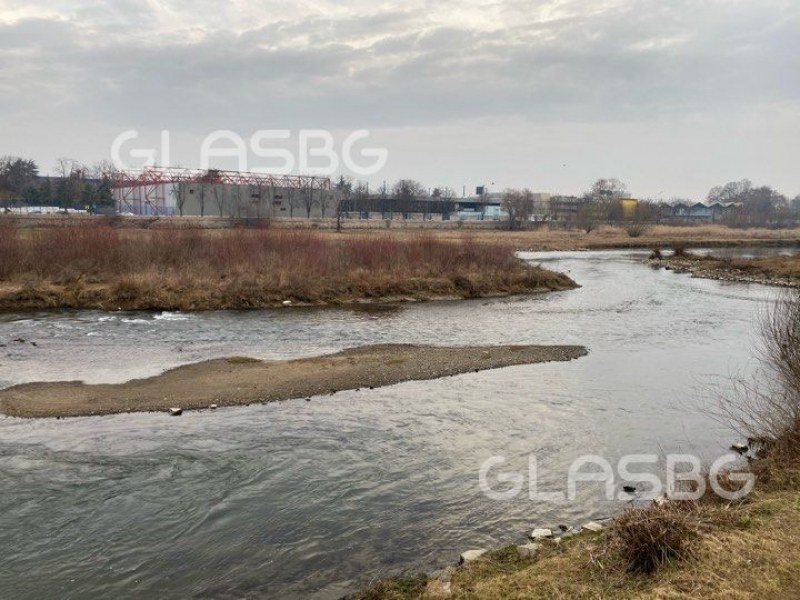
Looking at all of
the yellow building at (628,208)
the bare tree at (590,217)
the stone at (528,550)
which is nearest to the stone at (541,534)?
the stone at (528,550)

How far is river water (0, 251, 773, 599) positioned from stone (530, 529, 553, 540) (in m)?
0.31

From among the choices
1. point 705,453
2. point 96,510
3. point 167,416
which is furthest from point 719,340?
point 96,510

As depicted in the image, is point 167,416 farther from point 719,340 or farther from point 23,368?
point 719,340

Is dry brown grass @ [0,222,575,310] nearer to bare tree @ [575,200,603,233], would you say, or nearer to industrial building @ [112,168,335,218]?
industrial building @ [112,168,335,218]

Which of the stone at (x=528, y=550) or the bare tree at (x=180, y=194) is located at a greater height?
the bare tree at (x=180, y=194)

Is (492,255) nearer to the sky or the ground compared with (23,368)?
nearer to the sky

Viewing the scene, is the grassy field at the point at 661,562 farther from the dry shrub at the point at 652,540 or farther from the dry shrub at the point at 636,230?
the dry shrub at the point at 636,230

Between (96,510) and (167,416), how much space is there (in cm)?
472

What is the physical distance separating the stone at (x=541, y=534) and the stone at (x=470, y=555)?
0.82 meters

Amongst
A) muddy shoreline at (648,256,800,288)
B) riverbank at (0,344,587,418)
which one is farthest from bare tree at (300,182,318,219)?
riverbank at (0,344,587,418)

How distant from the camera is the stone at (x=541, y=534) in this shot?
8348 mm

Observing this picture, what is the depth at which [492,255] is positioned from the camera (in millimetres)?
45062

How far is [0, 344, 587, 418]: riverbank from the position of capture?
1468 cm

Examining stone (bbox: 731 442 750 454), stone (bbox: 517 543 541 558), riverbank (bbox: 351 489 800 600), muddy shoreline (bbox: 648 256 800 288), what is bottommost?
stone (bbox: 731 442 750 454)
